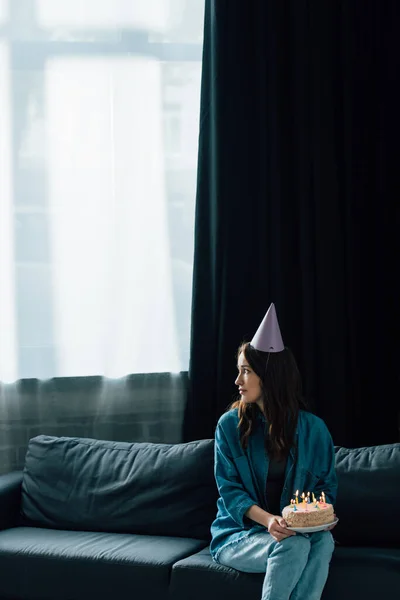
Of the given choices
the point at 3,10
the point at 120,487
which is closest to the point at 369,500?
the point at 120,487

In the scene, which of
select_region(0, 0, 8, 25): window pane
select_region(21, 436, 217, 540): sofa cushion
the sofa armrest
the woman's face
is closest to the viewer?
the woman's face

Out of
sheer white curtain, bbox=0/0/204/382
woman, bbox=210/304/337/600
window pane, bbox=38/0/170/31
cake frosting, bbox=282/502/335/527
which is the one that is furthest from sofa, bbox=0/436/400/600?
window pane, bbox=38/0/170/31

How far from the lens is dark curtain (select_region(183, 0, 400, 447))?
12.6ft

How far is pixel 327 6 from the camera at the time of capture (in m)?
3.87

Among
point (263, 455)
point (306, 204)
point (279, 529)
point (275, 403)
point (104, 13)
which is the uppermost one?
point (104, 13)

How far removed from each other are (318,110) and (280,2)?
46 centimetres

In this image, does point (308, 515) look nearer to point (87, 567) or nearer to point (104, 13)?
point (87, 567)

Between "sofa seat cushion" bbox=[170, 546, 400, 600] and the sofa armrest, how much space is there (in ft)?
2.63

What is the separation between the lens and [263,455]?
9.98 ft

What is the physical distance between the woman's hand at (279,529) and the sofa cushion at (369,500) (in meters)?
0.45

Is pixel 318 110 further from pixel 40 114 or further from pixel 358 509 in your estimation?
pixel 358 509

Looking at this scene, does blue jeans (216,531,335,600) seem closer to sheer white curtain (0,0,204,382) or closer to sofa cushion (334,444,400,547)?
sofa cushion (334,444,400,547)

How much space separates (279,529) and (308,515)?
0.10m

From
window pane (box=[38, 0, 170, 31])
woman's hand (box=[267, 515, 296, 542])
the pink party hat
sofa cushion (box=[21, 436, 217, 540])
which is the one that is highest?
window pane (box=[38, 0, 170, 31])
